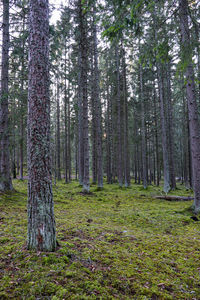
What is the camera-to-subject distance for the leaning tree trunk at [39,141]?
2.70 meters

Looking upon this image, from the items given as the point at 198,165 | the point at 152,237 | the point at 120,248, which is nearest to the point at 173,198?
the point at 198,165

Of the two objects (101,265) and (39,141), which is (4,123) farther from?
(101,265)

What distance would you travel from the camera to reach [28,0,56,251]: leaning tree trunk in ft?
8.84

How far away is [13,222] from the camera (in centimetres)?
439

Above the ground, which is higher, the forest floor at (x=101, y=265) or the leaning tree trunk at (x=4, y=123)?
the leaning tree trunk at (x=4, y=123)

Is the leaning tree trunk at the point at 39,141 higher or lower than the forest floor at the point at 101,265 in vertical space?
higher

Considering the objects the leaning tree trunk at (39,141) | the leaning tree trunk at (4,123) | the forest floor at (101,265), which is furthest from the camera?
the leaning tree trunk at (4,123)

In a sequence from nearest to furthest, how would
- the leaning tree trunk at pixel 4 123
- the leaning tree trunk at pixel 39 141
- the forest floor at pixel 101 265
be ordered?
the forest floor at pixel 101 265, the leaning tree trunk at pixel 39 141, the leaning tree trunk at pixel 4 123

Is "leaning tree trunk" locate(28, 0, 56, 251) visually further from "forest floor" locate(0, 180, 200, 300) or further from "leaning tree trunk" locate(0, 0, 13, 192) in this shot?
"leaning tree trunk" locate(0, 0, 13, 192)

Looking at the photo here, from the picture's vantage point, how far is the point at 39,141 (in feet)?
8.98

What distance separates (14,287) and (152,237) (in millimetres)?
3142

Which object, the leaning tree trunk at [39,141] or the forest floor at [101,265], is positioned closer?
the forest floor at [101,265]

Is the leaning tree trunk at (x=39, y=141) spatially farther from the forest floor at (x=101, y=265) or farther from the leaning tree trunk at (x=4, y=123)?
the leaning tree trunk at (x=4, y=123)

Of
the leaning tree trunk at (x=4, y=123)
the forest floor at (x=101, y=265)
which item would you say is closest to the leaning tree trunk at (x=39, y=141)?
the forest floor at (x=101, y=265)
